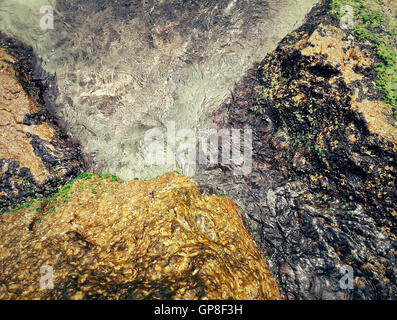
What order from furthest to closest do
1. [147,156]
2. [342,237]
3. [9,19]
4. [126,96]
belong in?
1. [9,19]
2. [126,96]
3. [147,156]
4. [342,237]

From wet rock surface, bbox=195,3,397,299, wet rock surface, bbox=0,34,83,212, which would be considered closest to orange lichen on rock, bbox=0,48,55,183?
wet rock surface, bbox=0,34,83,212

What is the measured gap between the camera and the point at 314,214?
654cm

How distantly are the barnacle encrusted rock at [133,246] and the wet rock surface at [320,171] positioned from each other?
90cm

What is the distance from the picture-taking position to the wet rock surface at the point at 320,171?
5684 millimetres

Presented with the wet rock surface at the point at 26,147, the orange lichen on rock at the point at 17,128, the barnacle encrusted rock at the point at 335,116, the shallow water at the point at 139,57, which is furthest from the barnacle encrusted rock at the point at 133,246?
the barnacle encrusted rock at the point at 335,116

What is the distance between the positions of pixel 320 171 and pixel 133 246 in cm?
613

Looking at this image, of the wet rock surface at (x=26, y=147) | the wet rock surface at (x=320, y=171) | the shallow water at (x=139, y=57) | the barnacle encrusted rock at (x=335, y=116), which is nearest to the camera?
the wet rock surface at (x=320, y=171)

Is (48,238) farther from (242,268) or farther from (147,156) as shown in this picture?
(242,268)

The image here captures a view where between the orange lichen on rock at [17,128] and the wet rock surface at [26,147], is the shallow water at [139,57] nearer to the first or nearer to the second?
the wet rock surface at [26,147]

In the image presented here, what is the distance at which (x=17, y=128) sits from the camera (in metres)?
8.10

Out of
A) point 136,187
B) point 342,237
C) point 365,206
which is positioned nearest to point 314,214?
point 342,237

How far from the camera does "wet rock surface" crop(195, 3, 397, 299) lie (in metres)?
5.68

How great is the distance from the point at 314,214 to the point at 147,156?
6.48 metres

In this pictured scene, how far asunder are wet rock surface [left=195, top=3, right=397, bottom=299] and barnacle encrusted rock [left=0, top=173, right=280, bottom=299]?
0.90m
